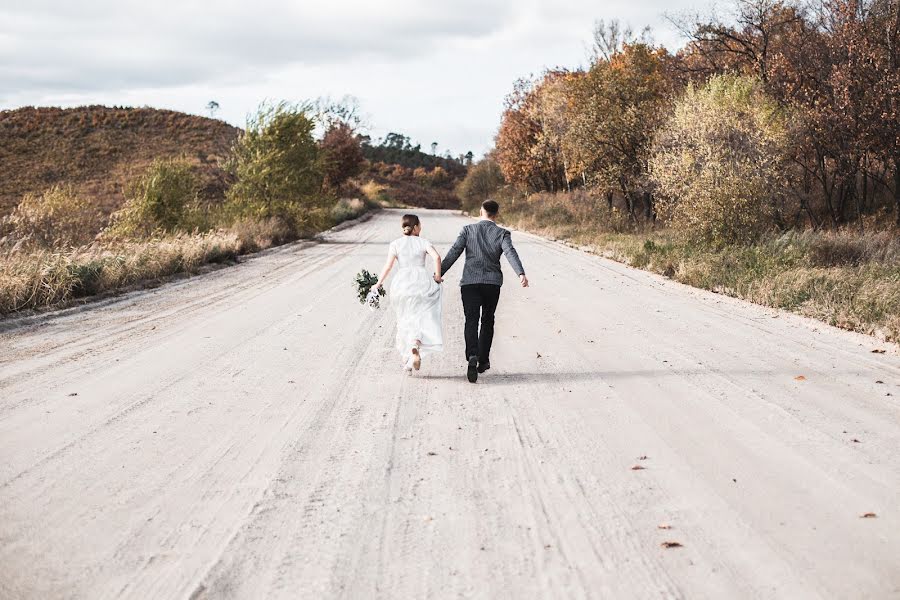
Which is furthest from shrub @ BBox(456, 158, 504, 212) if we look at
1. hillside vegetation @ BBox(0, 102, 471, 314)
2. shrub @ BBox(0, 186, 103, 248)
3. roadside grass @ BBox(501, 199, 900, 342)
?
shrub @ BBox(0, 186, 103, 248)

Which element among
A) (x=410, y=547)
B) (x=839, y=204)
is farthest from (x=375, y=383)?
(x=839, y=204)

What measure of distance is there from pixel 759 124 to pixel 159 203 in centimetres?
1789

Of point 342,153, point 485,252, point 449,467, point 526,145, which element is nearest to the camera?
point 449,467

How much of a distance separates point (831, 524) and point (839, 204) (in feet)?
72.6

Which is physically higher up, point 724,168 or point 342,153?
point 342,153

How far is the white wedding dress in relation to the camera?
798 centimetres

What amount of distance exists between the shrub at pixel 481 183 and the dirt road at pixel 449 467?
183 feet

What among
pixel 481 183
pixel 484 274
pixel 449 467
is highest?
pixel 481 183

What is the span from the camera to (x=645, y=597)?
10.9 ft

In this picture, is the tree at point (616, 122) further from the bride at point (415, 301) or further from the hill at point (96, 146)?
the hill at point (96, 146)

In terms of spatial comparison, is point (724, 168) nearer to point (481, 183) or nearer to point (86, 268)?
point (86, 268)

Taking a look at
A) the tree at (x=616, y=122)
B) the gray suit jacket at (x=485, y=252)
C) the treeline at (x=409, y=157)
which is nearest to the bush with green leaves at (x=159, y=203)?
the tree at (x=616, y=122)

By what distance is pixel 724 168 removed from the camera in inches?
739

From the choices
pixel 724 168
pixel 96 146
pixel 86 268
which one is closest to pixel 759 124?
pixel 724 168
